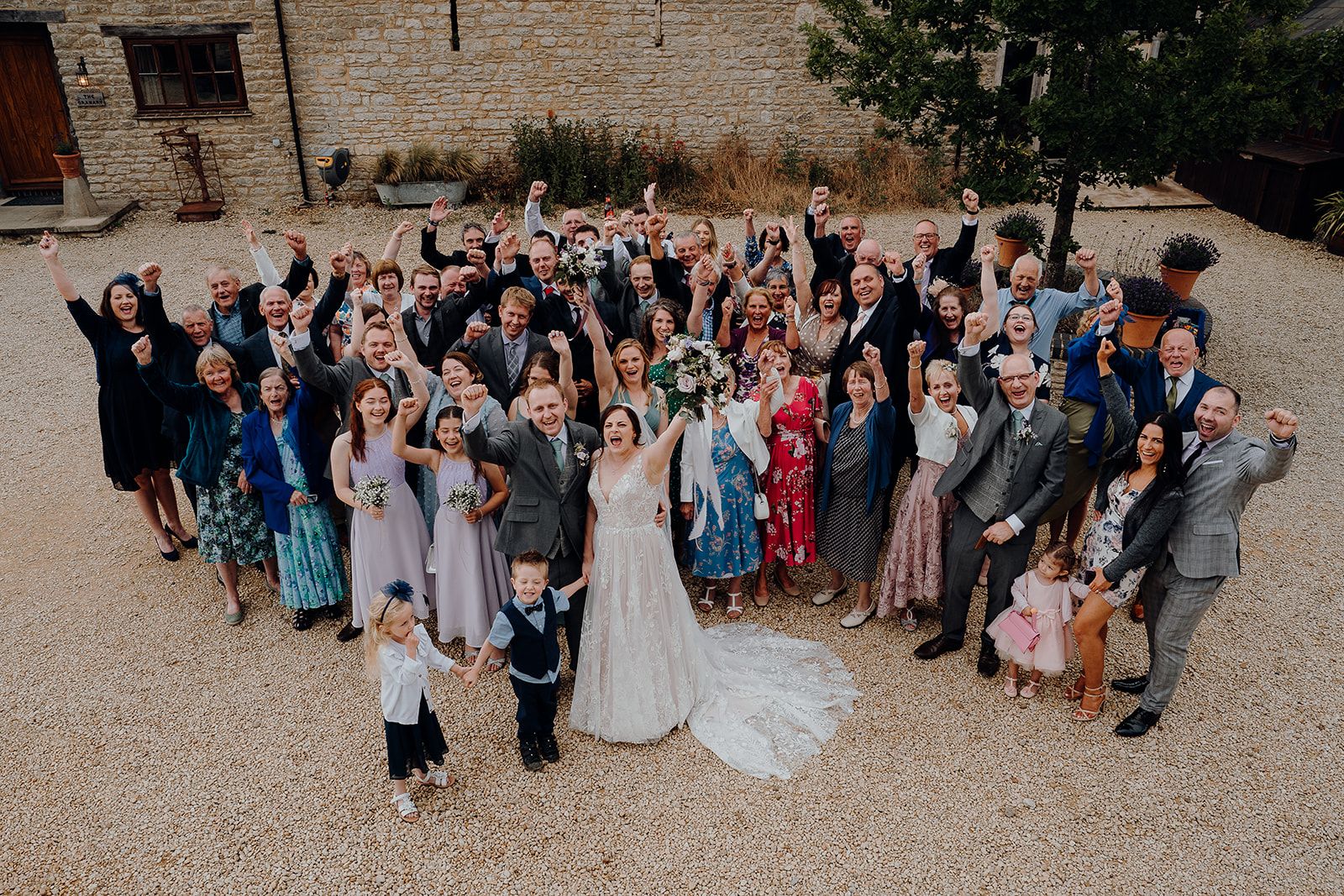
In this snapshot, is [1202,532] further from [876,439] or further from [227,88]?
[227,88]

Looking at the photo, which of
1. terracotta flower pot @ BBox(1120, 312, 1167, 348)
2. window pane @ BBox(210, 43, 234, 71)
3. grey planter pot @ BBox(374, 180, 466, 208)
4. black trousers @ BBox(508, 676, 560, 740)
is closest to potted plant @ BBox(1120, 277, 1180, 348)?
terracotta flower pot @ BBox(1120, 312, 1167, 348)

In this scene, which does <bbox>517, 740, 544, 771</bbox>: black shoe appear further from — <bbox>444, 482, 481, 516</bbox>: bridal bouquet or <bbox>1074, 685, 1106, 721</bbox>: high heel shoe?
<bbox>1074, 685, 1106, 721</bbox>: high heel shoe

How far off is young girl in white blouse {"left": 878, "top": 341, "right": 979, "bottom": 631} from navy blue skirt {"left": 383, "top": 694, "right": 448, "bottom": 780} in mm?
2968

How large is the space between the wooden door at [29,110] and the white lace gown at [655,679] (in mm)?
16301

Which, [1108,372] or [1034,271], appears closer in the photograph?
[1108,372]

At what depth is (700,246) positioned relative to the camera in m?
7.41

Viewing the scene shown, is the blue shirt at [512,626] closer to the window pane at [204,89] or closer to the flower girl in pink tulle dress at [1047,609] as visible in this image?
the flower girl in pink tulle dress at [1047,609]

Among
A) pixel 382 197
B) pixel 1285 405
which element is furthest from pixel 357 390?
pixel 382 197

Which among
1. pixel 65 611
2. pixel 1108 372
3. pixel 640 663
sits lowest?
pixel 65 611

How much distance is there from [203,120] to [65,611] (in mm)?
12523

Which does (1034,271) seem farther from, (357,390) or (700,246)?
(357,390)

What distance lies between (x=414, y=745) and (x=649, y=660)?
4.32 ft

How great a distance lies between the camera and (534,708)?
15.7ft

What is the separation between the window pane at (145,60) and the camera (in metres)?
15.4
